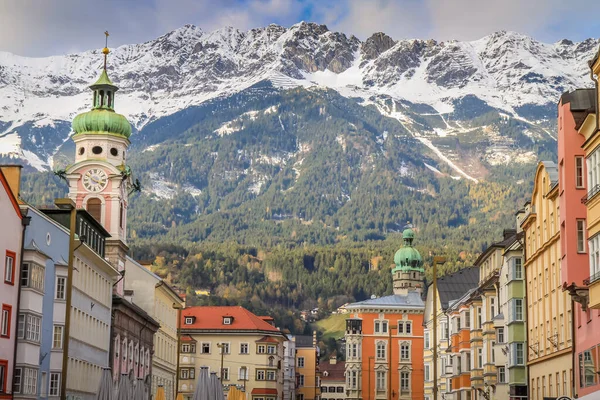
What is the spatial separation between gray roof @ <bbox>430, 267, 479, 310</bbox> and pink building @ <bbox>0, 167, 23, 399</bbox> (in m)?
71.4

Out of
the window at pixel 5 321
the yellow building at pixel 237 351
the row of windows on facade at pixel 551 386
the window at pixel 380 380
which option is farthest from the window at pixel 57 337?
the window at pixel 380 380

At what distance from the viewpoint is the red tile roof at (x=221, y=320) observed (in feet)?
533

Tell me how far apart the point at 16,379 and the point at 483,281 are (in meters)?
43.4

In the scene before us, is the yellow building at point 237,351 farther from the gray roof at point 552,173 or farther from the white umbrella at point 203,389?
the gray roof at point 552,173

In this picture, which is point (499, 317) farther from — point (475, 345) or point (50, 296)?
point (50, 296)

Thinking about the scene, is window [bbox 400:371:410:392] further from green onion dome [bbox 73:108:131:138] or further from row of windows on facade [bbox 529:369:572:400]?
row of windows on facade [bbox 529:369:572:400]

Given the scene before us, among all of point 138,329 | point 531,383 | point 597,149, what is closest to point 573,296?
point 597,149

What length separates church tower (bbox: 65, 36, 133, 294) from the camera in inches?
4333

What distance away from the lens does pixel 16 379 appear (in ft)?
200

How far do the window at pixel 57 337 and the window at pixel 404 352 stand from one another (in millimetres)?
114635

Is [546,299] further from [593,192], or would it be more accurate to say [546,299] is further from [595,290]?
[595,290]

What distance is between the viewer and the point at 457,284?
442 ft

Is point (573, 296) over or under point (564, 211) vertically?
under

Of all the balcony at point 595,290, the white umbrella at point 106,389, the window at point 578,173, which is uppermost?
the window at point 578,173
